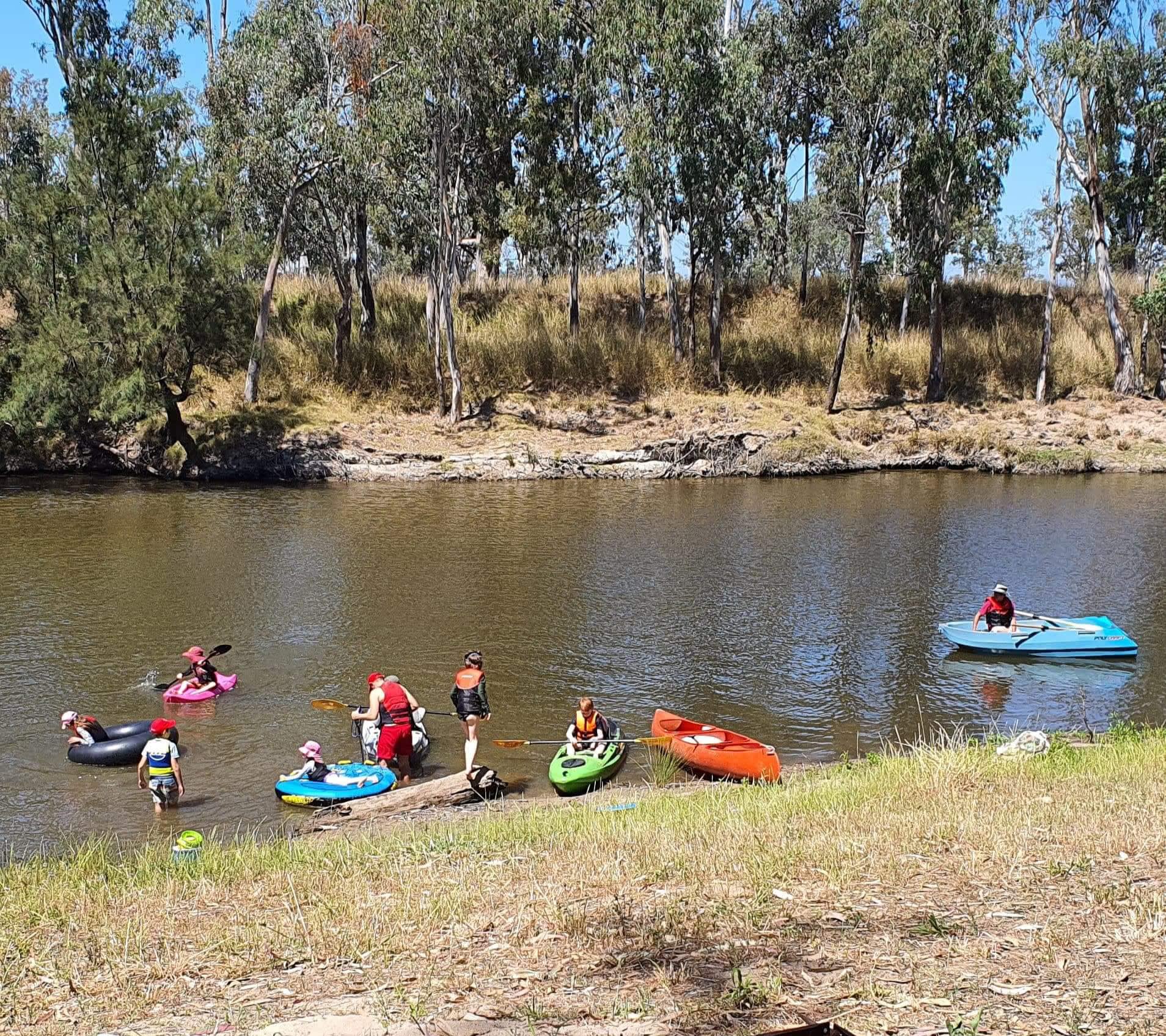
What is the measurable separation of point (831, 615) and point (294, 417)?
25919 millimetres

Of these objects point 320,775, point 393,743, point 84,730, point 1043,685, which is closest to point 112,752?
point 84,730

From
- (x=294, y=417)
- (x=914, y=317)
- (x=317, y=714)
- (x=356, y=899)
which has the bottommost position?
(x=317, y=714)

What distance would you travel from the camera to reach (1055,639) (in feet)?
59.7

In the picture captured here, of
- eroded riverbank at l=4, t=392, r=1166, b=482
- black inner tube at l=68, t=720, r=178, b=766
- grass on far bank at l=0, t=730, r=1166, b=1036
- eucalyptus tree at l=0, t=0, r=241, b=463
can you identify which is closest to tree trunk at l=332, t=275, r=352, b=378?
eroded riverbank at l=4, t=392, r=1166, b=482

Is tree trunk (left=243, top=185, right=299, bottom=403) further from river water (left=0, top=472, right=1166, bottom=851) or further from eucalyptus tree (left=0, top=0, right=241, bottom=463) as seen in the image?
river water (left=0, top=472, right=1166, bottom=851)

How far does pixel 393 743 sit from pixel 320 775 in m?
1.03

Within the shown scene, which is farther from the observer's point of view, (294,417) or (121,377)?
(294,417)

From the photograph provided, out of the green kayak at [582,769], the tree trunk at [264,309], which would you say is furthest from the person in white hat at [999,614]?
the tree trunk at [264,309]

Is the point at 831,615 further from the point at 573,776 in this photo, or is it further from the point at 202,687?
the point at 202,687

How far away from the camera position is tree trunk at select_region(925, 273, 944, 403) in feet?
141

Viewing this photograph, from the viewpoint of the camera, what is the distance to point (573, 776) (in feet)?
42.4

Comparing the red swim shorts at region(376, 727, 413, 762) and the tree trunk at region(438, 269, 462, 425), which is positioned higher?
the tree trunk at region(438, 269, 462, 425)

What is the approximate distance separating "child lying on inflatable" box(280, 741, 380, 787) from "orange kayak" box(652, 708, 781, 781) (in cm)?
383

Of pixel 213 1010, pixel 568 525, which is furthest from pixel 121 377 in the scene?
pixel 213 1010
